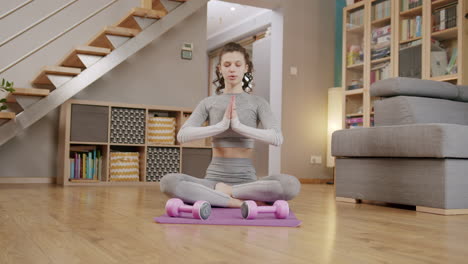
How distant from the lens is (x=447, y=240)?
1643 mm

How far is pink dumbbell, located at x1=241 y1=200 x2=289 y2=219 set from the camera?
1937 millimetres

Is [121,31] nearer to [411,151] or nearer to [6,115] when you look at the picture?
[6,115]

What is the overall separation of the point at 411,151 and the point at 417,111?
0.42 meters

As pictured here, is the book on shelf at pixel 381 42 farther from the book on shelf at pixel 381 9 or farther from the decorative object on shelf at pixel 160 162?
the decorative object on shelf at pixel 160 162

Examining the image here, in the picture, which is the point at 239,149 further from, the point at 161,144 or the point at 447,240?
the point at 161,144

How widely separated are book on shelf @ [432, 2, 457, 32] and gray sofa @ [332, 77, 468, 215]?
5.30 ft

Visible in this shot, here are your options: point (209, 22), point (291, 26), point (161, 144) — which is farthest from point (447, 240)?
point (209, 22)

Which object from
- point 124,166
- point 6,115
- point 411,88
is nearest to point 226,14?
point 124,166

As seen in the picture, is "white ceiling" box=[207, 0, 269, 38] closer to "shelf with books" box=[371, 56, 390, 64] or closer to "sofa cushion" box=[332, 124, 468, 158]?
"shelf with books" box=[371, 56, 390, 64]

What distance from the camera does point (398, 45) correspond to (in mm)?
5168

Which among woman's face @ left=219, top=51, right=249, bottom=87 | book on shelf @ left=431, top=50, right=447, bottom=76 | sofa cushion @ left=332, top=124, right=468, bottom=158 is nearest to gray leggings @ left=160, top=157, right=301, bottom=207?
woman's face @ left=219, top=51, right=249, bottom=87

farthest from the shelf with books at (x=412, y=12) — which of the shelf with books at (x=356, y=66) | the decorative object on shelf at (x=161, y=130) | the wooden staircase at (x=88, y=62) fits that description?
the decorative object on shelf at (x=161, y=130)

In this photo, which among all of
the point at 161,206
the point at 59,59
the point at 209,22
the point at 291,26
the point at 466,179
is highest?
the point at 209,22

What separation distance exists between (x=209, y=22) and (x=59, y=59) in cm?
395
